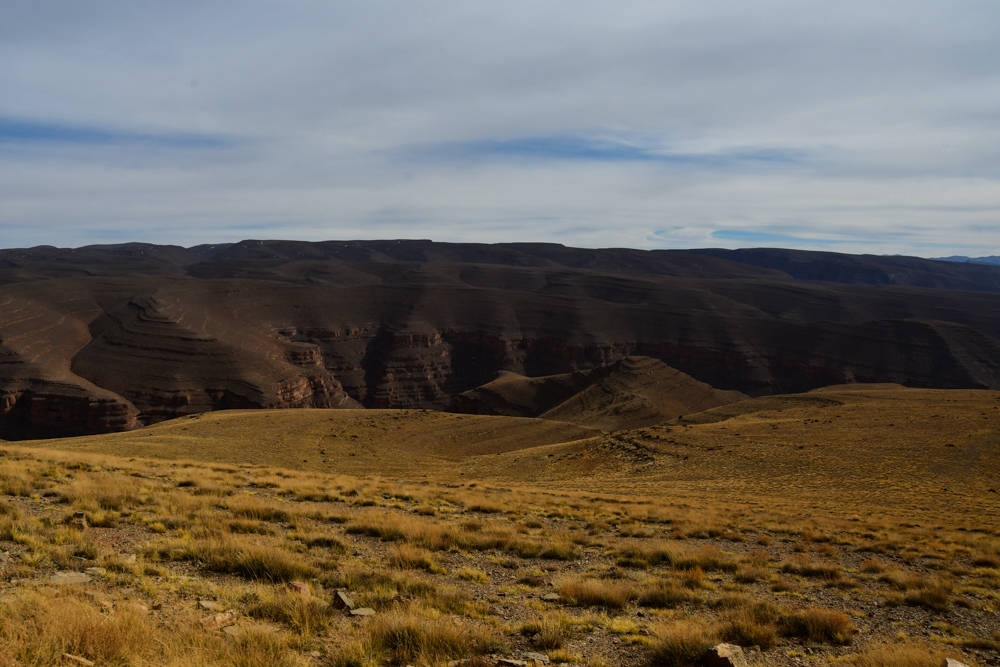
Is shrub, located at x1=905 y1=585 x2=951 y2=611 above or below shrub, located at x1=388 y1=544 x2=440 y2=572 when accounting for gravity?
below

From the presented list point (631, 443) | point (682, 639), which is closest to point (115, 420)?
point (631, 443)

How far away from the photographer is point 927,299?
146m

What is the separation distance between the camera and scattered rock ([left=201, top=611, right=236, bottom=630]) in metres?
5.48

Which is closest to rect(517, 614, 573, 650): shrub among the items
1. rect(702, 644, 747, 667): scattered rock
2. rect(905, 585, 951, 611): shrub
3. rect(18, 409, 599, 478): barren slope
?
rect(702, 644, 747, 667): scattered rock

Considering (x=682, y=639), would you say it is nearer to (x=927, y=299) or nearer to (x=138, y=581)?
(x=138, y=581)

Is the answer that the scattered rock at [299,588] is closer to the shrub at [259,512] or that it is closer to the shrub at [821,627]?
the shrub at [259,512]

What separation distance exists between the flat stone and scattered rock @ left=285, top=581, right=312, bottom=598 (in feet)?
7.18

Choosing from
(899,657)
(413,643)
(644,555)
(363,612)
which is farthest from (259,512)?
(899,657)

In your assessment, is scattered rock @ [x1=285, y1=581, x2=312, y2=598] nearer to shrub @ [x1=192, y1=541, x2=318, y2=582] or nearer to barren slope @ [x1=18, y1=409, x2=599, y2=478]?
shrub @ [x1=192, y1=541, x2=318, y2=582]

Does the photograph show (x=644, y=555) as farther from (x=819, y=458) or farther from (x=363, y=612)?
(x=819, y=458)

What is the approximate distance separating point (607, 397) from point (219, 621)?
49233 mm

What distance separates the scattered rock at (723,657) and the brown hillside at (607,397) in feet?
131

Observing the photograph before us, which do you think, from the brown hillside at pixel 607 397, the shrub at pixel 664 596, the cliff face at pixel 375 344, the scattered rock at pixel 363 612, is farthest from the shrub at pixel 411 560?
the cliff face at pixel 375 344

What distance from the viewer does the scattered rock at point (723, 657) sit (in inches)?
207
